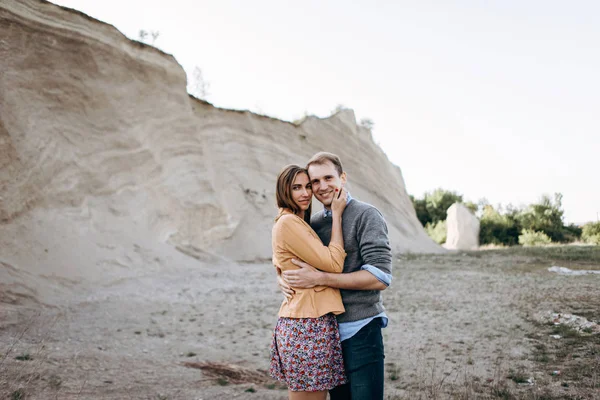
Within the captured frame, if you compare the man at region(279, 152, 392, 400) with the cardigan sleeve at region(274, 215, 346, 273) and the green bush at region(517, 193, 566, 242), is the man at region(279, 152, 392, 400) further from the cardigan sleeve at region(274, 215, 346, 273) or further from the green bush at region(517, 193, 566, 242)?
the green bush at region(517, 193, 566, 242)

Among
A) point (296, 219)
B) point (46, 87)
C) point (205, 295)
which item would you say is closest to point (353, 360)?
point (296, 219)

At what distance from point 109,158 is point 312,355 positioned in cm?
894

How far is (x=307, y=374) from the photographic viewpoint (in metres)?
1.99

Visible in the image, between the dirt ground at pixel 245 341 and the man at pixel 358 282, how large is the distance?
1654mm

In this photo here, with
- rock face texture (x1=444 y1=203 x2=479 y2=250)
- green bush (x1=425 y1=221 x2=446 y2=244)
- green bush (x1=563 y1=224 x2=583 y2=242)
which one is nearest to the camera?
green bush (x1=563 y1=224 x2=583 y2=242)

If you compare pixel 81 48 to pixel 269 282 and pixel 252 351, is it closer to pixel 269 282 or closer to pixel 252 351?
pixel 269 282

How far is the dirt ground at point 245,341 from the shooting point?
3.66 meters

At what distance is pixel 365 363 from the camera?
2018 mm

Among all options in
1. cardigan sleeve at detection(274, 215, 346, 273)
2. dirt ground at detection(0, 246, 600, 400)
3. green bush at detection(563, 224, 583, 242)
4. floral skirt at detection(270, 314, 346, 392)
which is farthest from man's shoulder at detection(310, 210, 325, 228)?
green bush at detection(563, 224, 583, 242)

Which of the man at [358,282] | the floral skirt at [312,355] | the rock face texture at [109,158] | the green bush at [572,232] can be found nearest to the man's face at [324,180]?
the man at [358,282]

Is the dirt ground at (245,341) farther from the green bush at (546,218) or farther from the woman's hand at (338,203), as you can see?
the green bush at (546,218)

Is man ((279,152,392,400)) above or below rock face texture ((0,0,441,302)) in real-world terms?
below

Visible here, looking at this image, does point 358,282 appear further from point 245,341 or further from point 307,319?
point 245,341

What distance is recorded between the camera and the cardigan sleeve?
80.2 inches
